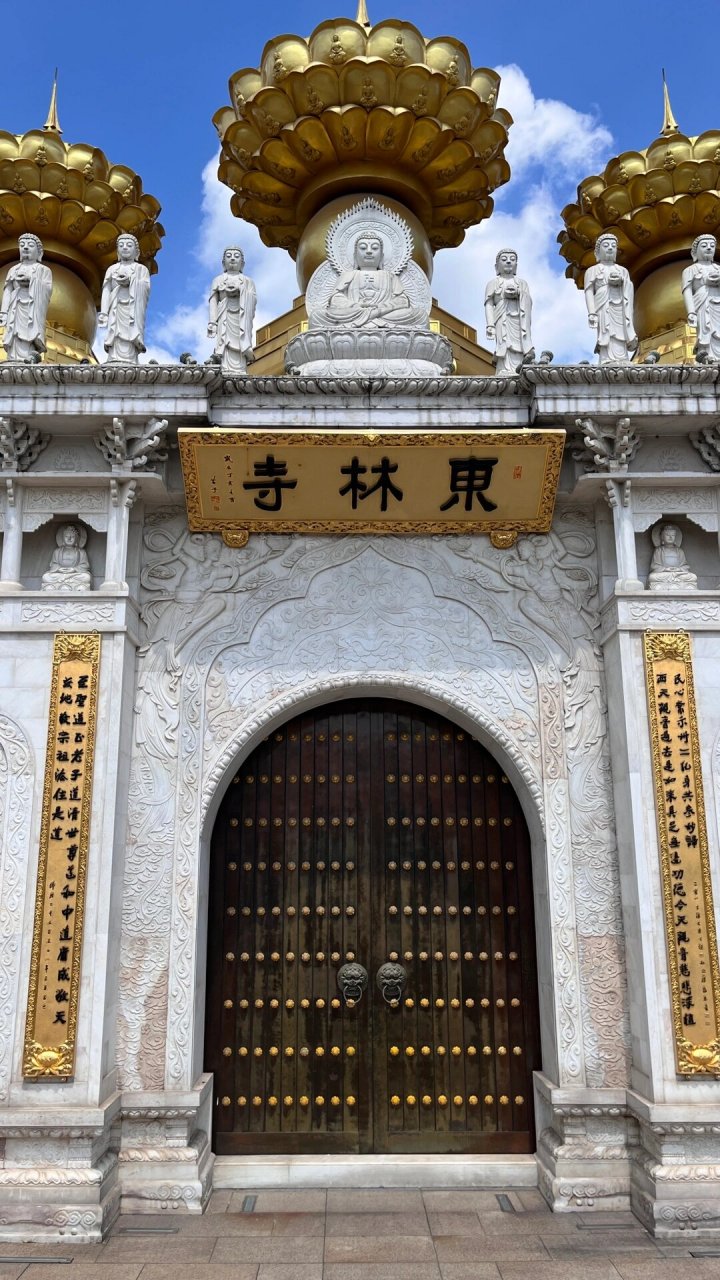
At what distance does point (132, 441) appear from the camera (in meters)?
5.71

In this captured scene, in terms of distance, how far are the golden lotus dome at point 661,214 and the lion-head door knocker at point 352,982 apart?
613cm

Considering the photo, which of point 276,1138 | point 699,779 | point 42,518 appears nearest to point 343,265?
point 42,518

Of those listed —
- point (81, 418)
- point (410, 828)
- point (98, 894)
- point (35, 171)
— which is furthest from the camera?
point (35, 171)

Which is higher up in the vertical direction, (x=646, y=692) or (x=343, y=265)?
(x=343, y=265)

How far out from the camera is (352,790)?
603 centimetres

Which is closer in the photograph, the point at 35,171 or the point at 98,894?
the point at 98,894

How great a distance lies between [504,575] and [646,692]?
1.26 metres

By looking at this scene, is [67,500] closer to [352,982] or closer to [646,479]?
[352,982]

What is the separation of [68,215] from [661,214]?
18.5 ft

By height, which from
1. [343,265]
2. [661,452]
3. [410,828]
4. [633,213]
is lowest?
[410,828]

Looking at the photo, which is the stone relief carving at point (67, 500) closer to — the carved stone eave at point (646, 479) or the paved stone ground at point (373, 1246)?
the carved stone eave at point (646, 479)

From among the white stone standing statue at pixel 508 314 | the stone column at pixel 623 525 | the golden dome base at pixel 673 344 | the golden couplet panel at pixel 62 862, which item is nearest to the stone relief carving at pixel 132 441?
the golden couplet panel at pixel 62 862

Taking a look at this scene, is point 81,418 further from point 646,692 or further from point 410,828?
point 646,692

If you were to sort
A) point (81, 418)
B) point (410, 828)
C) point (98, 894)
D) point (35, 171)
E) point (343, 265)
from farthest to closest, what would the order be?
point (35, 171), point (343, 265), point (410, 828), point (81, 418), point (98, 894)
